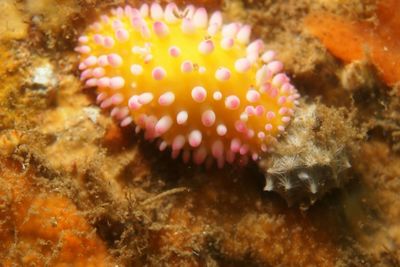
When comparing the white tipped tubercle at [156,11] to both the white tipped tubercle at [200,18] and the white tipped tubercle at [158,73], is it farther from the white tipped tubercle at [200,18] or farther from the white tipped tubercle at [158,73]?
the white tipped tubercle at [158,73]

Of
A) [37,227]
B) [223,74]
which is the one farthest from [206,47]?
[37,227]

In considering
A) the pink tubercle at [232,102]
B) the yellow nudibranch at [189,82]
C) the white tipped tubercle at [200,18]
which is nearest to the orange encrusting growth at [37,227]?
the yellow nudibranch at [189,82]

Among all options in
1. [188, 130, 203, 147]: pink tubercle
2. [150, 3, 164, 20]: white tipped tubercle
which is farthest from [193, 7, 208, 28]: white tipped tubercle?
[188, 130, 203, 147]: pink tubercle

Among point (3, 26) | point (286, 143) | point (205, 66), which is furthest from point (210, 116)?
point (3, 26)

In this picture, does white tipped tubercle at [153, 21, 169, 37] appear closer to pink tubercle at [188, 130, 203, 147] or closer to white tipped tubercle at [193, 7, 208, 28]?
white tipped tubercle at [193, 7, 208, 28]

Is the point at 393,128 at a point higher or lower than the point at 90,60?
lower

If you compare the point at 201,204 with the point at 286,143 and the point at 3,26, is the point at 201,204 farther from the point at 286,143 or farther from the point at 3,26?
the point at 3,26
